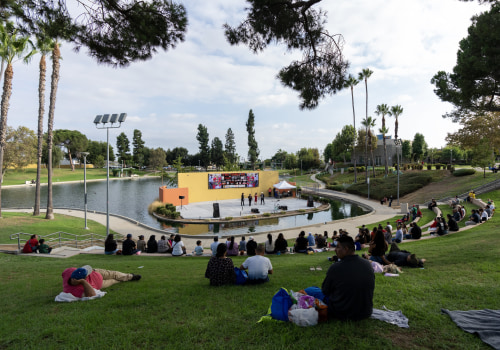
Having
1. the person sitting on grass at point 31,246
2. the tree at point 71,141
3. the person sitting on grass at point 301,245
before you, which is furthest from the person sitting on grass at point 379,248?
the tree at point 71,141

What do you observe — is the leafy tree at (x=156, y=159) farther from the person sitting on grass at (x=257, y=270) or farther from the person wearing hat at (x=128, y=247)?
the person sitting on grass at (x=257, y=270)

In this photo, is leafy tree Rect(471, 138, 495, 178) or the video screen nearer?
leafy tree Rect(471, 138, 495, 178)

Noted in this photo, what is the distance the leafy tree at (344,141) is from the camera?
68500mm

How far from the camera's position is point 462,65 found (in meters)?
9.95

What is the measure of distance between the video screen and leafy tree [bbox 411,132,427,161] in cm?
6009

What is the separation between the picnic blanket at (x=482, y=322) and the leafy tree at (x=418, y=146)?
81.0 meters

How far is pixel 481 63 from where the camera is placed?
8.86 meters

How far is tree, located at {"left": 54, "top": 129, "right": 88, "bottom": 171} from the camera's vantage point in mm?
81250

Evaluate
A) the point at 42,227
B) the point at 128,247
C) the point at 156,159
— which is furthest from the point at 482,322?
the point at 156,159

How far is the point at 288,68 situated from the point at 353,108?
40.7 meters

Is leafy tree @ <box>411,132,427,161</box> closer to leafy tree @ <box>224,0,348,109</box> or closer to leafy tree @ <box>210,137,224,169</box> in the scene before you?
leafy tree @ <box>210,137,224,169</box>

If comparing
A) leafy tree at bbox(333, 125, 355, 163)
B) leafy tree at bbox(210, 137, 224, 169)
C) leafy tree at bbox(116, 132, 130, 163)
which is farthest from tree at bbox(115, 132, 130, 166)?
leafy tree at bbox(333, 125, 355, 163)

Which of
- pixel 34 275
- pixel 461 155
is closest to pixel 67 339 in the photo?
pixel 34 275

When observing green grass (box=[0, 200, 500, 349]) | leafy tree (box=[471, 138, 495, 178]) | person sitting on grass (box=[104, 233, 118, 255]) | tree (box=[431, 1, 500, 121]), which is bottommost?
person sitting on grass (box=[104, 233, 118, 255])
